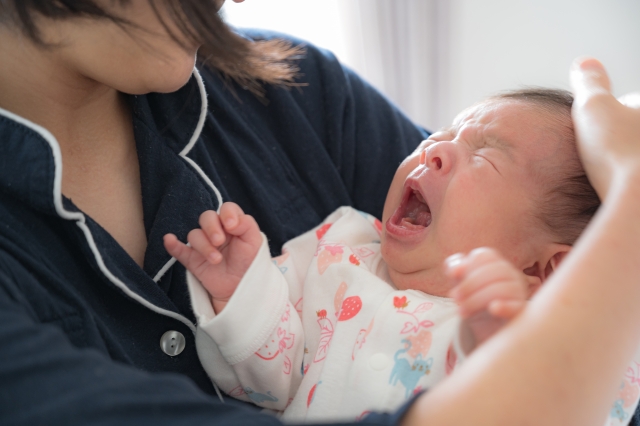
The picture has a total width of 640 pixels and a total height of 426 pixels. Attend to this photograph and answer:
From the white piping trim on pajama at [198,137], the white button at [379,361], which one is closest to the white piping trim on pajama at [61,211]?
the white piping trim on pajama at [198,137]

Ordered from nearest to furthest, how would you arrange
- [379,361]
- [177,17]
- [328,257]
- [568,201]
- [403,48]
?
[177,17]
[379,361]
[568,201]
[328,257]
[403,48]

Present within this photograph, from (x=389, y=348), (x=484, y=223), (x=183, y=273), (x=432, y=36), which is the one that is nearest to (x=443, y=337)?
(x=389, y=348)

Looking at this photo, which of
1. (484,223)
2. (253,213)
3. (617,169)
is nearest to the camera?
(617,169)

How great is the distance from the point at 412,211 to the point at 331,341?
35 centimetres

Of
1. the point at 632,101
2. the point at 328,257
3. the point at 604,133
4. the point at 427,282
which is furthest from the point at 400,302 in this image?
the point at 632,101

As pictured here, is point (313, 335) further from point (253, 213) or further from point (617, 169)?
point (617, 169)

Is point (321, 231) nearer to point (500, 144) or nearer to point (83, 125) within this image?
point (500, 144)

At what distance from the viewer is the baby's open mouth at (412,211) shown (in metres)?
1.14

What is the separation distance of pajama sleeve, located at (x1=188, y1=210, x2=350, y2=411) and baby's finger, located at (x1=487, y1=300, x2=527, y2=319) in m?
0.47

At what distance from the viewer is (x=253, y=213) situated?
119 centimetres

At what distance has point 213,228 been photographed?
925 millimetres

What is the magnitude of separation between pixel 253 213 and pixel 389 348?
0.42 meters

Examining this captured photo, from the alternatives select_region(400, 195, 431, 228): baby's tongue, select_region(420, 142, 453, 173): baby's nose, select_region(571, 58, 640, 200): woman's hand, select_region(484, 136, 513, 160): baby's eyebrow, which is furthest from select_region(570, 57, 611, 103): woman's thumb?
select_region(400, 195, 431, 228): baby's tongue

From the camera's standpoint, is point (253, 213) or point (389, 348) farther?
point (253, 213)
